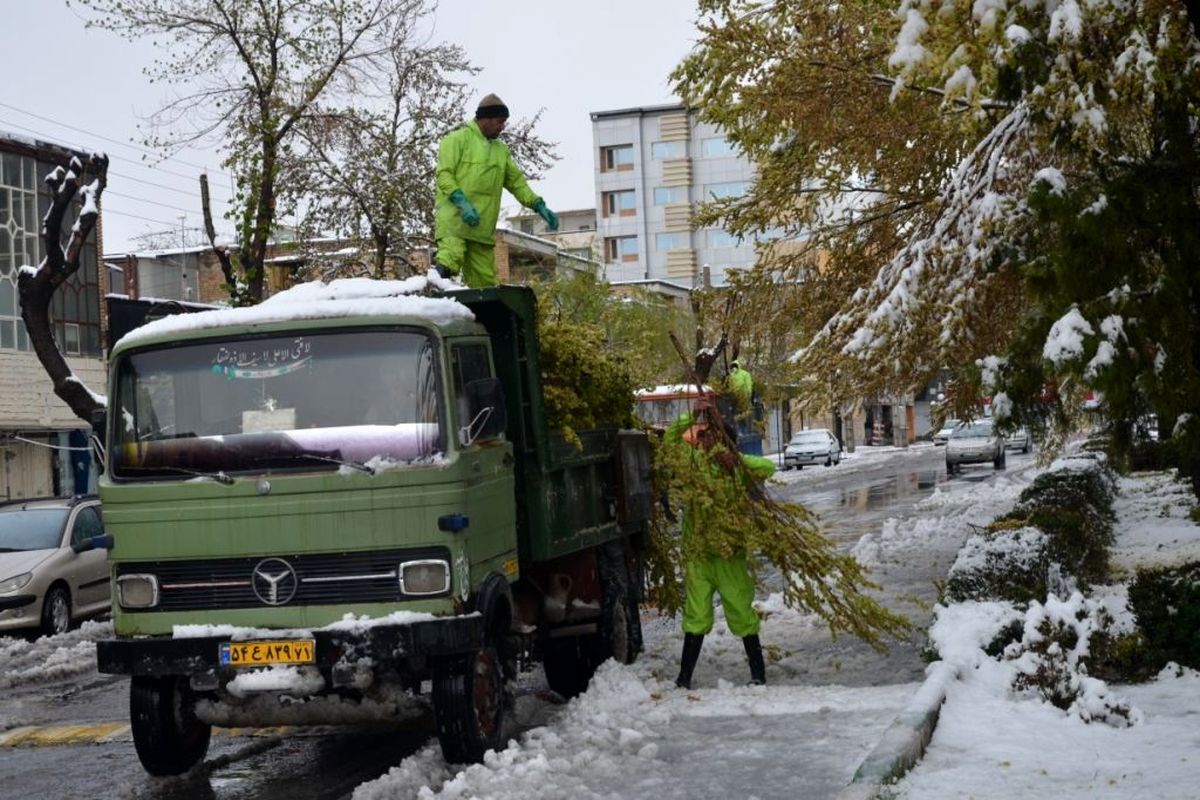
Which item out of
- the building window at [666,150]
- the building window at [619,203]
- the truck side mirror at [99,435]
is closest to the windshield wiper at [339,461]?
the truck side mirror at [99,435]

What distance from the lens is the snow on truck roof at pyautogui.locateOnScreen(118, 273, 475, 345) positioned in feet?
26.9

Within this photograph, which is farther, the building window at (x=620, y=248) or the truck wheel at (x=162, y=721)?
the building window at (x=620, y=248)

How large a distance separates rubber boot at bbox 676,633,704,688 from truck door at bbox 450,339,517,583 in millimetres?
1920

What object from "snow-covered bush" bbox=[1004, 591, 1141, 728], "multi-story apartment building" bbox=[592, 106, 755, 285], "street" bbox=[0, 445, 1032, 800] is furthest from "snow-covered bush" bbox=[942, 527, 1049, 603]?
"multi-story apartment building" bbox=[592, 106, 755, 285]

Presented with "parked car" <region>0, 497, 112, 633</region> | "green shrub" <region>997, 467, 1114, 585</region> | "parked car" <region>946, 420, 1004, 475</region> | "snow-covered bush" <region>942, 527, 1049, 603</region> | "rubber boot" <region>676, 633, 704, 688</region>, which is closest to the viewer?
"rubber boot" <region>676, 633, 704, 688</region>

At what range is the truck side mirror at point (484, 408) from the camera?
27.0 feet

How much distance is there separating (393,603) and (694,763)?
5.77 ft

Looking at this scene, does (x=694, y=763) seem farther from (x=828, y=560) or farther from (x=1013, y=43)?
(x=1013, y=43)

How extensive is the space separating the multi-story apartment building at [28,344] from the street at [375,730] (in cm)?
2049

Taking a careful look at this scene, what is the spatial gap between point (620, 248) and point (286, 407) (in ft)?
313

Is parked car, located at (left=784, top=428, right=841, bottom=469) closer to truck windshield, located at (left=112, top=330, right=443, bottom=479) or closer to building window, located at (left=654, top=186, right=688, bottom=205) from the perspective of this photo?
building window, located at (left=654, top=186, right=688, bottom=205)

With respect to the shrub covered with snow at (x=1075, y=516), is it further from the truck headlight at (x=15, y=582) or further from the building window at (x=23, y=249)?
the building window at (x=23, y=249)

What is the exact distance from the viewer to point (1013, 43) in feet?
25.2

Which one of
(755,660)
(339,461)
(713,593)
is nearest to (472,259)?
(713,593)
